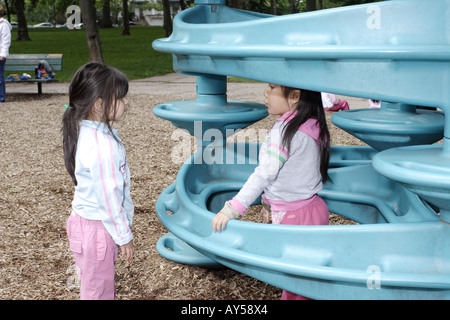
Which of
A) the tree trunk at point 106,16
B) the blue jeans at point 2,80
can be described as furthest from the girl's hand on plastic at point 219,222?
the tree trunk at point 106,16

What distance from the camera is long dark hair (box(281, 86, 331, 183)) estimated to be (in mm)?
2109

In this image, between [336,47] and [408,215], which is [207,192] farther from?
[336,47]

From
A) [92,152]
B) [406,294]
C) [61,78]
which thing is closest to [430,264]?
[406,294]

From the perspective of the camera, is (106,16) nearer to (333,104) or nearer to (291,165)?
(333,104)

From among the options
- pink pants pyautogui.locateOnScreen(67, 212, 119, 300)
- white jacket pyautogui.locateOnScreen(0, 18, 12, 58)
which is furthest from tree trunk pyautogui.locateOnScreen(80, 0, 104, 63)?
pink pants pyautogui.locateOnScreen(67, 212, 119, 300)

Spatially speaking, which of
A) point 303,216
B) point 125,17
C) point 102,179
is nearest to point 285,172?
point 303,216

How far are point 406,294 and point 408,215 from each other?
531 millimetres

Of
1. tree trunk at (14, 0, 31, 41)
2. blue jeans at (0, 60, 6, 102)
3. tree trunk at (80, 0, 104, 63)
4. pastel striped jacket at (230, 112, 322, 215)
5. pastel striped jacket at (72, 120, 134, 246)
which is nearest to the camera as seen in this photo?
pastel striped jacket at (72, 120, 134, 246)

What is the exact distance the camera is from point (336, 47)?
170 cm

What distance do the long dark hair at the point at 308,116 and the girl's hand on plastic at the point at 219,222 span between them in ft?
1.22

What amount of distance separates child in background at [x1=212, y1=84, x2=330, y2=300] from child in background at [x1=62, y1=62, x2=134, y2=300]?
0.40m

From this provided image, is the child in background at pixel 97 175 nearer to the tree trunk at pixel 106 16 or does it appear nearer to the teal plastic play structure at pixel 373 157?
the teal plastic play structure at pixel 373 157

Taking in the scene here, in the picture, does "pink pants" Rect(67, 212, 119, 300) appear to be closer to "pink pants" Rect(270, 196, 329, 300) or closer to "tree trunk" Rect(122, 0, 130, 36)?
"pink pants" Rect(270, 196, 329, 300)

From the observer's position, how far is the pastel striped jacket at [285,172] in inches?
81.5
